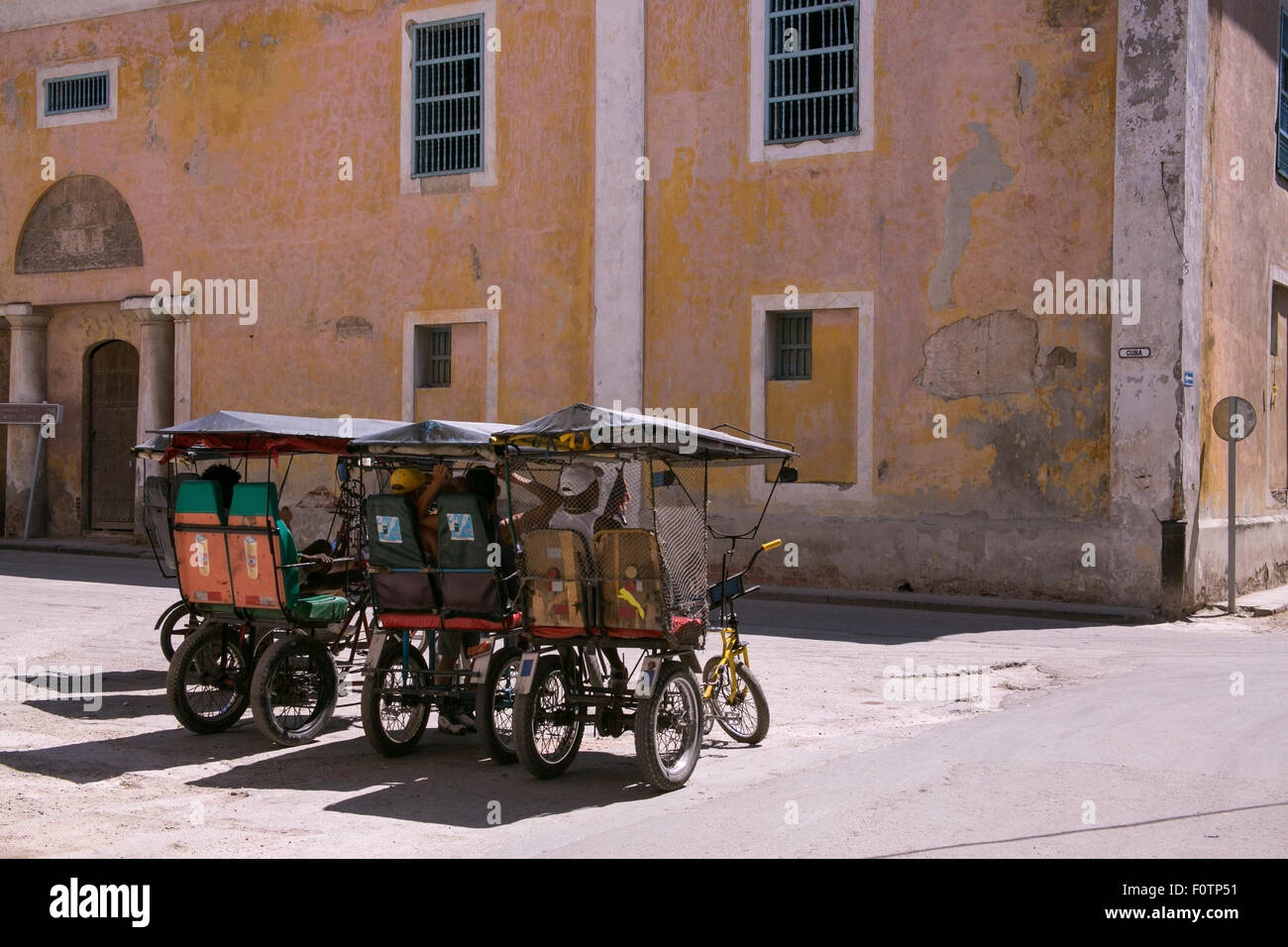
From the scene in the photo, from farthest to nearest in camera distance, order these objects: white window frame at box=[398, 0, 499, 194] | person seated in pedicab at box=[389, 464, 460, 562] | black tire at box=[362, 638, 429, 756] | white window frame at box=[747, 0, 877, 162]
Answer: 1. white window frame at box=[398, 0, 499, 194]
2. white window frame at box=[747, 0, 877, 162]
3. person seated in pedicab at box=[389, 464, 460, 562]
4. black tire at box=[362, 638, 429, 756]

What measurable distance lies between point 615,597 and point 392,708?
1.81 metres

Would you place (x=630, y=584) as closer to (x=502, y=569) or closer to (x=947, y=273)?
(x=502, y=569)

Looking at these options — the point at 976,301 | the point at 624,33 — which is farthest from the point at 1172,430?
the point at 624,33

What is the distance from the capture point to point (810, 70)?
65.8ft

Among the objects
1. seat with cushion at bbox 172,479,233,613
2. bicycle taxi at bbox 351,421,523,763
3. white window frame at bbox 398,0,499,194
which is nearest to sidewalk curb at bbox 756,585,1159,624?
white window frame at bbox 398,0,499,194

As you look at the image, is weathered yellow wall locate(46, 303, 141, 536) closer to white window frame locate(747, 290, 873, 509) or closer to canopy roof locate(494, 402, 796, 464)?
white window frame locate(747, 290, 873, 509)

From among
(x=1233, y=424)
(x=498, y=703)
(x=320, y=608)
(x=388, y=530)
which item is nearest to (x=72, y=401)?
(x=320, y=608)

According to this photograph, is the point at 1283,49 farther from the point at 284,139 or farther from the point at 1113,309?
the point at 284,139

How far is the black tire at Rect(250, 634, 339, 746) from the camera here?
9039 millimetres

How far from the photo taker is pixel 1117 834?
6527mm

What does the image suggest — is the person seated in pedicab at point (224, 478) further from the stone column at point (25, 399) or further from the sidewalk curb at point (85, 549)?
the stone column at point (25, 399)

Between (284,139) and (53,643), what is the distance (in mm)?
13605

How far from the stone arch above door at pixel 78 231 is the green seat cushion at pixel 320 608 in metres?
18.0

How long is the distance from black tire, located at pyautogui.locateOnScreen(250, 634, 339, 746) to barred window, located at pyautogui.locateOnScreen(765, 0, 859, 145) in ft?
42.2
